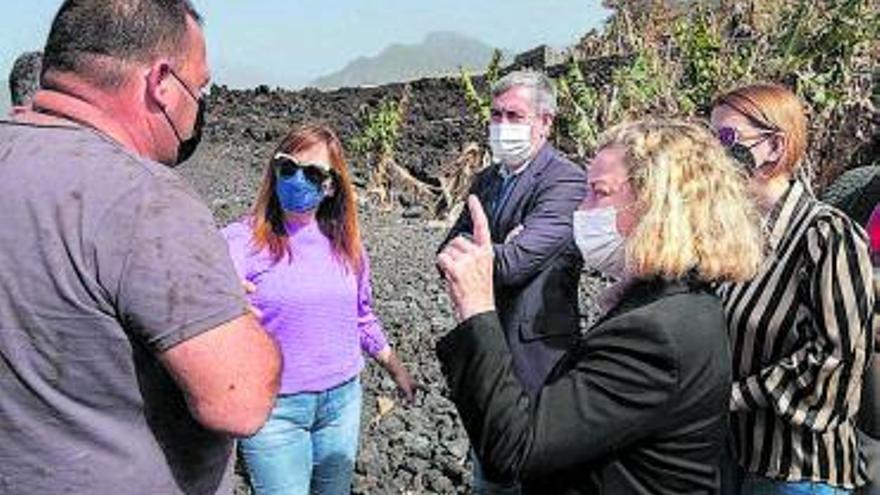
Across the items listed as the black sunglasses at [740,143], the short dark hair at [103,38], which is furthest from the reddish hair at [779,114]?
the short dark hair at [103,38]

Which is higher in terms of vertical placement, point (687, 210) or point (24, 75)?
point (24, 75)

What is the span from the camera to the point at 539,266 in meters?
3.74

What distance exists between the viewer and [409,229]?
1417cm

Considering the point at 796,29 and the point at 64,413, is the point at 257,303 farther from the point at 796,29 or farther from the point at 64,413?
the point at 796,29

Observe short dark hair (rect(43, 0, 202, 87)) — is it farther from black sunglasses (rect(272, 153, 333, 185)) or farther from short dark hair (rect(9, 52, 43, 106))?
short dark hair (rect(9, 52, 43, 106))

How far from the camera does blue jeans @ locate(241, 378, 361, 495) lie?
3.55m

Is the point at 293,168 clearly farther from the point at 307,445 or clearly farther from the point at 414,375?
the point at 414,375

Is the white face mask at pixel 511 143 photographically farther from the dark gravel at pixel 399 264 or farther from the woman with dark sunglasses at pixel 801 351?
the dark gravel at pixel 399 264

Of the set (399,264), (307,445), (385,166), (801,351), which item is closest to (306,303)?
(307,445)

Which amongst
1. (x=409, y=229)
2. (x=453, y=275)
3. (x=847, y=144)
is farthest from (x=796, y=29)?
(x=453, y=275)

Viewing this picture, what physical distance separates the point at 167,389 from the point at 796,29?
1258cm

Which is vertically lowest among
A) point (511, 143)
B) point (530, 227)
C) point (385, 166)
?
point (385, 166)

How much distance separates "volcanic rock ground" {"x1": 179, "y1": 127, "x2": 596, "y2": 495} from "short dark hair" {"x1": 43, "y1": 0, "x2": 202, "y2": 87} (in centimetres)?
347

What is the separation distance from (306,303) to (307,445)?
498 millimetres
